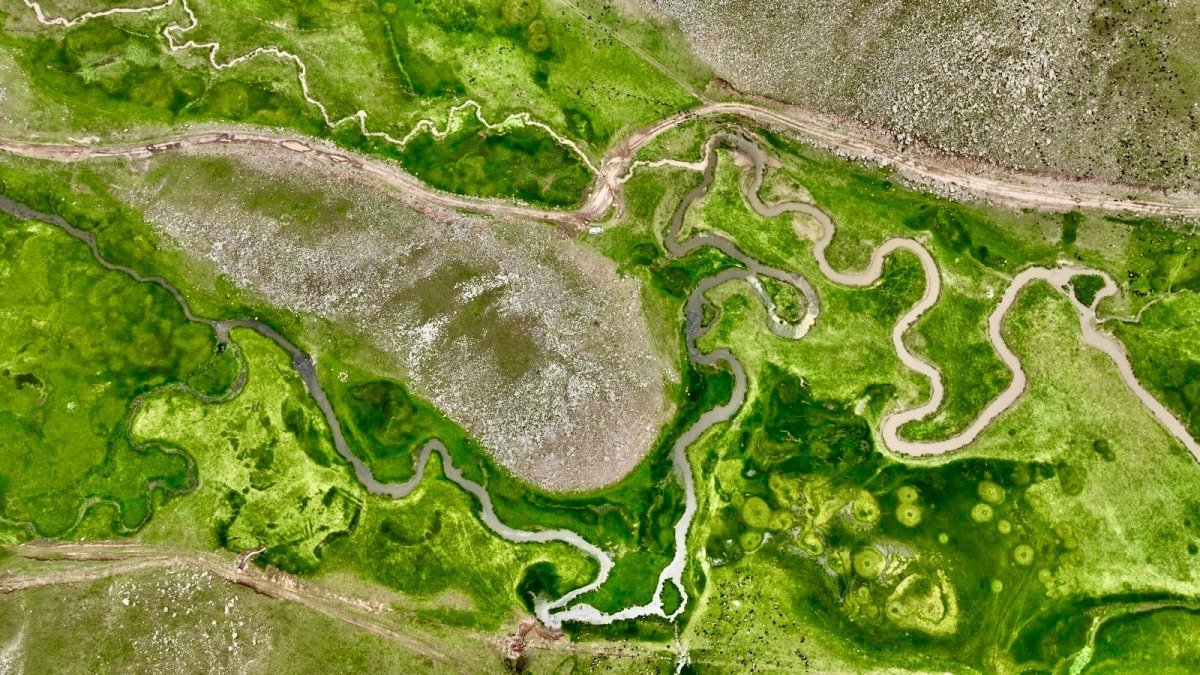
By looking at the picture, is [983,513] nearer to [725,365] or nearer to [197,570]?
[725,365]

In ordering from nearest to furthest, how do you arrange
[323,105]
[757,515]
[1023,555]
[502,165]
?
1. [1023,555]
2. [757,515]
3. [502,165]
4. [323,105]

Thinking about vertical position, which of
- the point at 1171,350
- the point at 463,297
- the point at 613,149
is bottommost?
the point at 463,297

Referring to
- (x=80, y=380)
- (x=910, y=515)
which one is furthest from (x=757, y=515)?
(x=80, y=380)

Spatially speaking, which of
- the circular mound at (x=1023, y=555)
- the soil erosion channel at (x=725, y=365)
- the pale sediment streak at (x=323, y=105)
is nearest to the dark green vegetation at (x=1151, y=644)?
the circular mound at (x=1023, y=555)

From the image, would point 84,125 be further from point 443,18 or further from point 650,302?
point 650,302

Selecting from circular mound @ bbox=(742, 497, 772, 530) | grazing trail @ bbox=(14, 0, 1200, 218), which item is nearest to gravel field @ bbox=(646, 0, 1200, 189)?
grazing trail @ bbox=(14, 0, 1200, 218)

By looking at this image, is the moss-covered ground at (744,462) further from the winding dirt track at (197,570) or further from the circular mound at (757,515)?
the winding dirt track at (197,570)
